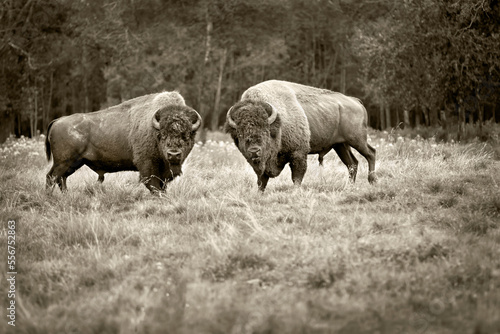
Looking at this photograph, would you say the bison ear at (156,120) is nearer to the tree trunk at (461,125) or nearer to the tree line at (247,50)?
the tree line at (247,50)

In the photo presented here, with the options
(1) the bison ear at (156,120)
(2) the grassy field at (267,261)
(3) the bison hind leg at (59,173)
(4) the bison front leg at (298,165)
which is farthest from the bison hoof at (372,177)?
(3) the bison hind leg at (59,173)

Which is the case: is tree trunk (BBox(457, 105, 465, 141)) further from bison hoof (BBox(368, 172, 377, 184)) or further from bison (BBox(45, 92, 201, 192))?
bison (BBox(45, 92, 201, 192))

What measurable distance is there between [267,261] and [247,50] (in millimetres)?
26954

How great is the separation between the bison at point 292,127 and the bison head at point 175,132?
0.67 meters

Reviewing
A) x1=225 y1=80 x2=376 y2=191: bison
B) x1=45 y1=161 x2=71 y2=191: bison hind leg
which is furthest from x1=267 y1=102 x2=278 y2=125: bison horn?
x1=45 y1=161 x2=71 y2=191: bison hind leg

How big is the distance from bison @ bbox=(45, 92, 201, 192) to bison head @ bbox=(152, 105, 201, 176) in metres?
0.03

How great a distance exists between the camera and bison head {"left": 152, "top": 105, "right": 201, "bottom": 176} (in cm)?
805

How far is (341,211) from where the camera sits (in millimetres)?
6594

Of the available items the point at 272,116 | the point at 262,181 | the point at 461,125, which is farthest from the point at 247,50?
the point at 272,116

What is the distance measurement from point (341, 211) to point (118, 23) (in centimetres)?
2117

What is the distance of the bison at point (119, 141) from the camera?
8.74m

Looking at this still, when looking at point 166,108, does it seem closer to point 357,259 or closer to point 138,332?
point 357,259

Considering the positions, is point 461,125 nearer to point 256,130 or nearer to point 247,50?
point 256,130

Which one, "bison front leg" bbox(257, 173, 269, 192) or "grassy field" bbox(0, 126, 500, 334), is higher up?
"grassy field" bbox(0, 126, 500, 334)
